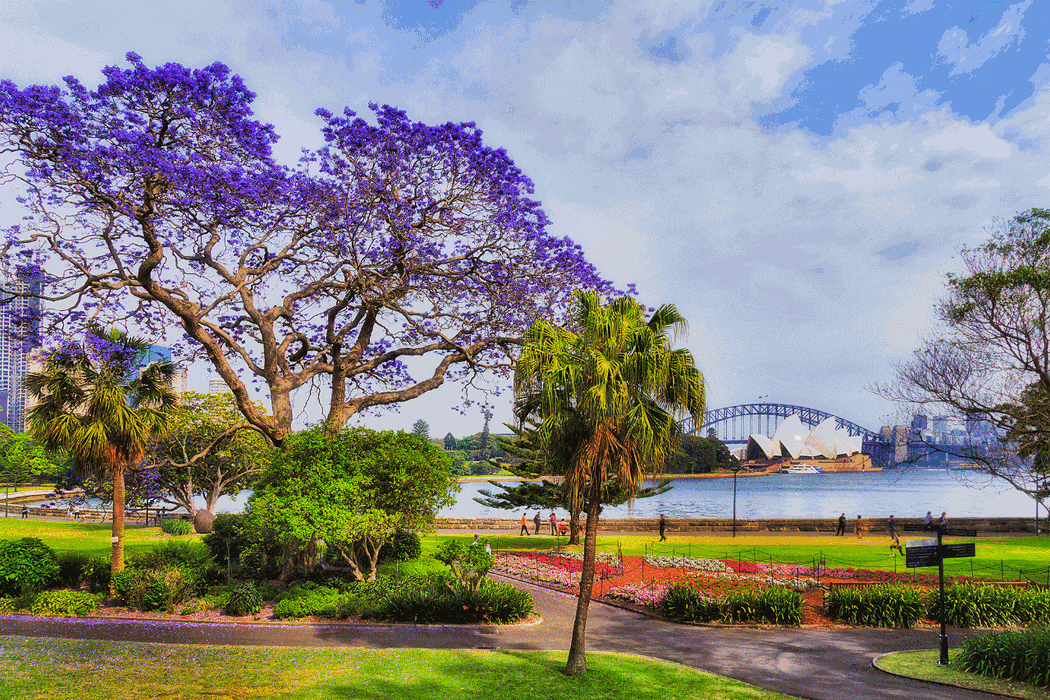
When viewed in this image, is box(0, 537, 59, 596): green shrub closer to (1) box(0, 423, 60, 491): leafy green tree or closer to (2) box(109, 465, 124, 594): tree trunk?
(2) box(109, 465, 124, 594): tree trunk

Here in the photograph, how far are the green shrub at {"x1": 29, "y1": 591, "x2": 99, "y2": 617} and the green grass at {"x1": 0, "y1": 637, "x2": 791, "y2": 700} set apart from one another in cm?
294

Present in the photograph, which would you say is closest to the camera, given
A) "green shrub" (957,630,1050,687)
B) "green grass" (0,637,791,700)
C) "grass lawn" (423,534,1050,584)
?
"green grass" (0,637,791,700)

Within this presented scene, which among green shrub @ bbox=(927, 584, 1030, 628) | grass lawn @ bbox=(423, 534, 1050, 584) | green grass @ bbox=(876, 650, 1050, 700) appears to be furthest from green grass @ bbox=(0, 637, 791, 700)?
grass lawn @ bbox=(423, 534, 1050, 584)

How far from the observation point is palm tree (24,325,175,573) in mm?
16281

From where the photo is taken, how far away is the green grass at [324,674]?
936 cm

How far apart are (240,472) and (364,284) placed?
28.1 m

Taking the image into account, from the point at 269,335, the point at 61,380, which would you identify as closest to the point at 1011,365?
the point at 269,335

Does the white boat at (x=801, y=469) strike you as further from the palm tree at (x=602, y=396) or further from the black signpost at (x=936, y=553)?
the palm tree at (x=602, y=396)

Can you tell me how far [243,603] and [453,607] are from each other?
16.5 feet

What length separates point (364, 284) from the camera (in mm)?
17625

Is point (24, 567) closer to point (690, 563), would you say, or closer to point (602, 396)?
point (602, 396)

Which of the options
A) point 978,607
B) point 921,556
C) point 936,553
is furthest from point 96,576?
point 978,607

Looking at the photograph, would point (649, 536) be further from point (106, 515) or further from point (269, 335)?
point (106, 515)

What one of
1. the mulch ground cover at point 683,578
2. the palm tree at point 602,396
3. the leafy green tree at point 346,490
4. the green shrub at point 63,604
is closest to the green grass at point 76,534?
the green shrub at point 63,604
